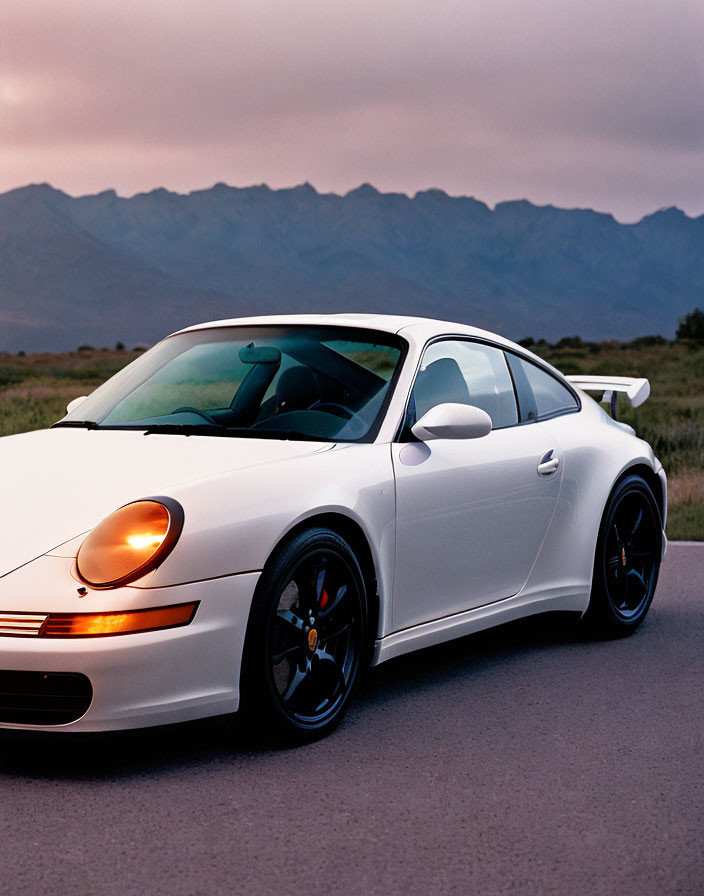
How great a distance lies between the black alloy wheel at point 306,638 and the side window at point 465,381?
0.86 metres

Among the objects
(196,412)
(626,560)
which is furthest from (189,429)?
(626,560)

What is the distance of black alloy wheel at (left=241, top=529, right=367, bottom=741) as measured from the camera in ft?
14.2

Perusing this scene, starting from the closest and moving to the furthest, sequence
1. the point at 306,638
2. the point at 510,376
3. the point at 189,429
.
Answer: the point at 306,638 → the point at 189,429 → the point at 510,376

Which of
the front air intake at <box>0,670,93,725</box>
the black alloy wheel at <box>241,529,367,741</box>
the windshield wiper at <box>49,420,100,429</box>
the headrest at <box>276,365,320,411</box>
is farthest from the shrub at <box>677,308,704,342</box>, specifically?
the front air intake at <box>0,670,93,725</box>

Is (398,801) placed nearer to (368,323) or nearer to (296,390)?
(296,390)

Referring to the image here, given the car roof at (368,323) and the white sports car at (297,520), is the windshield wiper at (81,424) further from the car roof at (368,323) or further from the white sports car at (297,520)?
the car roof at (368,323)

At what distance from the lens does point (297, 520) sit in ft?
14.6

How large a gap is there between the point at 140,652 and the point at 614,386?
3.96 metres

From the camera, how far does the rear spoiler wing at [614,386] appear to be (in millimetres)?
7012

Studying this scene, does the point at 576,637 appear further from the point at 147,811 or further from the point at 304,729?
the point at 147,811

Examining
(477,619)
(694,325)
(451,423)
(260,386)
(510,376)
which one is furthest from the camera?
(694,325)

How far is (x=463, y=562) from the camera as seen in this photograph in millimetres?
5367

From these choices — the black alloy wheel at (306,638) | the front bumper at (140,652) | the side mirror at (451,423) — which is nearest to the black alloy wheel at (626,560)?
the side mirror at (451,423)

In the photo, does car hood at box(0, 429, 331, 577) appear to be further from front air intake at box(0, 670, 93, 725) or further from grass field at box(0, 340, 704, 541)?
grass field at box(0, 340, 704, 541)
